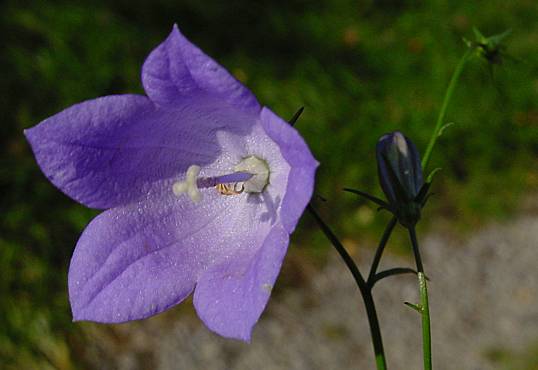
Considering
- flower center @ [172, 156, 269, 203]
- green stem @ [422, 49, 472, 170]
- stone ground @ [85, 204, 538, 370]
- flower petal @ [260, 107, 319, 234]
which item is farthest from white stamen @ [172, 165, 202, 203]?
stone ground @ [85, 204, 538, 370]

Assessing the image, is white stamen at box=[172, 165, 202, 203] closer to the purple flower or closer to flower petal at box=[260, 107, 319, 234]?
the purple flower

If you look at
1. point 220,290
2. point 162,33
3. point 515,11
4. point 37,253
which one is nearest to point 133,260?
point 220,290

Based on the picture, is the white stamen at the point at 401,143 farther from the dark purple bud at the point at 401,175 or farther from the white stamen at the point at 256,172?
the white stamen at the point at 256,172

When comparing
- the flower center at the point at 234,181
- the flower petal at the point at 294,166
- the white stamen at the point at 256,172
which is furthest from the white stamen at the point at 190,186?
the flower petal at the point at 294,166

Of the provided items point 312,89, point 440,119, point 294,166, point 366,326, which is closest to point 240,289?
point 294,166

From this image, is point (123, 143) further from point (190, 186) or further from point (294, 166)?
point (294, 166)

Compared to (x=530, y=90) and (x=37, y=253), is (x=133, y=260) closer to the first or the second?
(x=37, y=253)

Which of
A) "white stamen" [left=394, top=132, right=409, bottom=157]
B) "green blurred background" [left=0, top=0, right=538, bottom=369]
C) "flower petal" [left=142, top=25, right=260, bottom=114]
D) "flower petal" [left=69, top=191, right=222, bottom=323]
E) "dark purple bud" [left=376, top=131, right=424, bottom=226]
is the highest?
"flower petal" [left=142, top=25, right=260, bottom=114]
